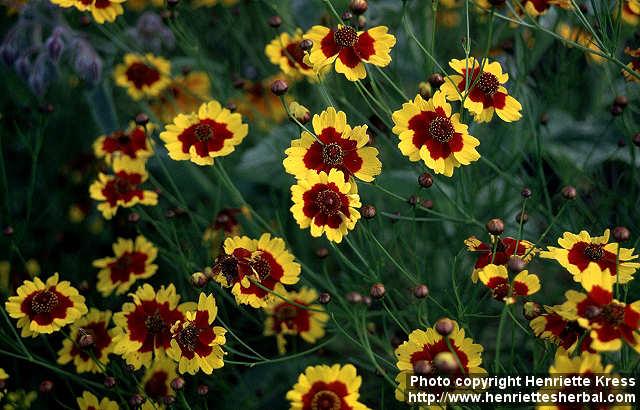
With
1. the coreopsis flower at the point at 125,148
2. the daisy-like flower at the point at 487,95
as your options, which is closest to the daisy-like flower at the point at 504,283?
the daisy-like flower at the point at 487,95

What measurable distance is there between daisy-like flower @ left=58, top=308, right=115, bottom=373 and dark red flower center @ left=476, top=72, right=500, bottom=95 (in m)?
1.05

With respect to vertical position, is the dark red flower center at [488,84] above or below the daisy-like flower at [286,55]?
below

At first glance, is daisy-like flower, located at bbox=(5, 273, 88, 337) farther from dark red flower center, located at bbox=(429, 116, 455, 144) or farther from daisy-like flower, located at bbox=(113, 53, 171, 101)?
dark red flower center, located at bbox=(429, 116, 455, 144)

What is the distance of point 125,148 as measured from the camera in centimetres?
198

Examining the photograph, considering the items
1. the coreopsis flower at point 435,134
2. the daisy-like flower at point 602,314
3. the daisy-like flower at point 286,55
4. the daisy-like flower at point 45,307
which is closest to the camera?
the daisy-like flower at point 602,314

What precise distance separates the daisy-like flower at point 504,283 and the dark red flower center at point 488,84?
1.38 ft

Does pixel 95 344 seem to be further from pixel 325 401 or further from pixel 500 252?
pixel 500 252

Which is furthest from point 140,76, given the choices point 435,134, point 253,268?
point 435,134

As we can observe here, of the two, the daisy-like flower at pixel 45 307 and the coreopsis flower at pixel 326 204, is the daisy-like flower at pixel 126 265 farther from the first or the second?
the coreopsis flower at pixel 326 204

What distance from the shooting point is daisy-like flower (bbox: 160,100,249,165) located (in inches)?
65.7

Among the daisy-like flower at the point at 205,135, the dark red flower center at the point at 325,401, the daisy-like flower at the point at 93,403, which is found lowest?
the daisy-like flower at the point at 93,403

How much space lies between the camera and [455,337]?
1376 mm

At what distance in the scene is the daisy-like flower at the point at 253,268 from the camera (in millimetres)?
1439

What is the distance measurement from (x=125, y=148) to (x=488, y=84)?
1.03m
